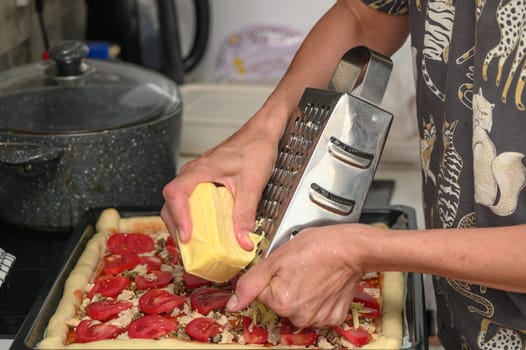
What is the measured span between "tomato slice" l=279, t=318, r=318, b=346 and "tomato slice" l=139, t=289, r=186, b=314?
0.17m

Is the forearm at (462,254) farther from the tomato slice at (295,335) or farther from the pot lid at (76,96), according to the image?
the pot lid at (76,96)

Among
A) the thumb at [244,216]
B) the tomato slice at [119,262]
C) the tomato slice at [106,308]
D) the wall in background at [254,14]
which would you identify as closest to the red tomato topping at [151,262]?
the tomato slice at [119,262]

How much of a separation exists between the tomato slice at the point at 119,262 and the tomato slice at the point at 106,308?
11 centimetres

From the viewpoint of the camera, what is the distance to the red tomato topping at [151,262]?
55.3 inches

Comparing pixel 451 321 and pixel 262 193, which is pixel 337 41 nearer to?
pixel 262 193

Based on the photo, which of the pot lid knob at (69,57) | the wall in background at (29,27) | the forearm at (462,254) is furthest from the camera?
the wall in background at (29,27)

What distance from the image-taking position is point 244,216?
1.23 metres

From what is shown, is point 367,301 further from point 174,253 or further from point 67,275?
point 67,275

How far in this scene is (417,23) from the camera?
129cm

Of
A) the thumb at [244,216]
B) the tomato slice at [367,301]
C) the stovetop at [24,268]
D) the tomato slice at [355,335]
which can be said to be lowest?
the stovetop at [24,268]

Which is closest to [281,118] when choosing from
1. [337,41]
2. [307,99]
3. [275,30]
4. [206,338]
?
[307,99]

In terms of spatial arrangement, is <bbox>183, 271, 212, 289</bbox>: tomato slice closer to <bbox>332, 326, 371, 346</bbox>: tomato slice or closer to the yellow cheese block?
the yellow cheese block

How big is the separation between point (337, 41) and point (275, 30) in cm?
123

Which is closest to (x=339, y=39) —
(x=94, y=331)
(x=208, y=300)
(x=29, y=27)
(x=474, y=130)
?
(x=474, y=130)
